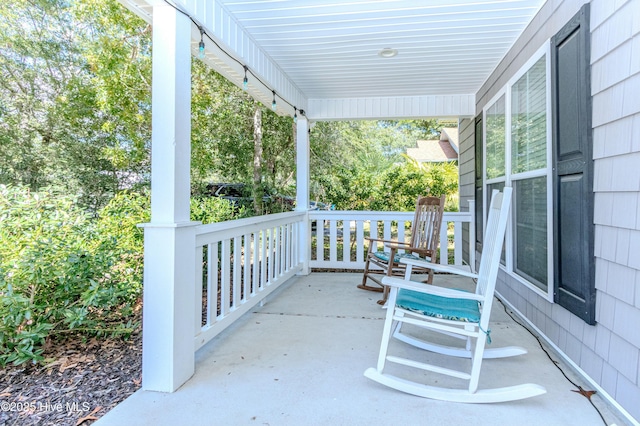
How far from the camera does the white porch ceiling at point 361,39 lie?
2523mm

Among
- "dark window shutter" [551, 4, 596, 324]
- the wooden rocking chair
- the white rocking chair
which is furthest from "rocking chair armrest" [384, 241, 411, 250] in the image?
"dark window shutter" [551, 4, 596, 324]

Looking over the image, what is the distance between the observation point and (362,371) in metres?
2.08

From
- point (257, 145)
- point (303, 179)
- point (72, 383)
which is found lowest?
point (72, 383)

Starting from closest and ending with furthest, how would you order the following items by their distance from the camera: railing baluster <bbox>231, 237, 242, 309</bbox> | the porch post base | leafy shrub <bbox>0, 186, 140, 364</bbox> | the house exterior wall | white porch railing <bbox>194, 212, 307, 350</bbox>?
the house exterior wall, the porch post base, leafy shrub <bbox>0, 186, 140, 364</bbox>, white porch railing <bbox>194, 212, 307, 350</bbox>, railing baluster <bbox>231, 237, 242, 309</bbox>

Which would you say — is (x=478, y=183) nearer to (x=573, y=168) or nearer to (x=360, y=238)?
(x=360, y=238)

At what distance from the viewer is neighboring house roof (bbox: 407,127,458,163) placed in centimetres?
1172

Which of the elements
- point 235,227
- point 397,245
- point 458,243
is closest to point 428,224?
point 397,245

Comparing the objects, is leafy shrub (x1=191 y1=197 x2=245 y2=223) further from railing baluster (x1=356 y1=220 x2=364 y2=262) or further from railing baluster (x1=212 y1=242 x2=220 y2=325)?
railing baluster (x1=212 y1=242 x2=220 y2=325)

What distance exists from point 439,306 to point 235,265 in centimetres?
156

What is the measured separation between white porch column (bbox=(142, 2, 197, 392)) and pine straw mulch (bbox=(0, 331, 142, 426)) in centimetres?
27

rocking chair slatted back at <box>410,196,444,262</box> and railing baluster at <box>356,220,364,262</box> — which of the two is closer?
rocking chair slatted back at <box>410,196,444,262</box>

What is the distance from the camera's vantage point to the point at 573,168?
6.70 feet

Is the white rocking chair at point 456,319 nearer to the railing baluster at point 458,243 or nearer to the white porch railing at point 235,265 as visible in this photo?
the white porch railing at point 235,265

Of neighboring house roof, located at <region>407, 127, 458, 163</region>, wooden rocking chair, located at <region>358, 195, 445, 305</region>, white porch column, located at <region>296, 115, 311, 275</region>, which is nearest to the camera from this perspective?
wooden rocking chair, located at <region>358, 195, 445, 305</region>
